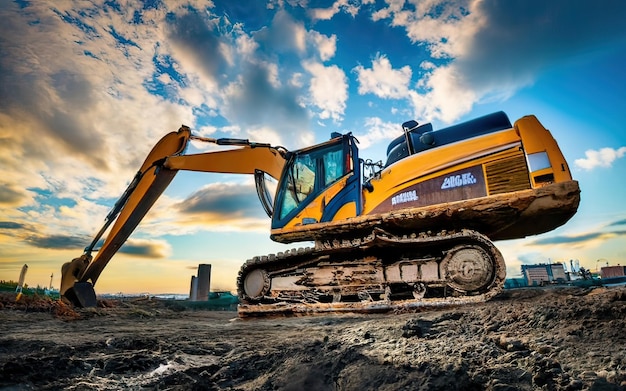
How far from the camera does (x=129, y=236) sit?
8.41 m

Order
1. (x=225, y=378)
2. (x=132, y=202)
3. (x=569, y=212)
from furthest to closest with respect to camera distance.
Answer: (x=132, y=202) < (x=569, y=212) < (x=225, y=378)

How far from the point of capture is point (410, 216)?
5047 millimetres

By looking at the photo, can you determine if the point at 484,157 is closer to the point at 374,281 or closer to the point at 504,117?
the point at 504,117

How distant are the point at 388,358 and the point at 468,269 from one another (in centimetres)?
310

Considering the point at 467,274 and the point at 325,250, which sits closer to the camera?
the point at 467,274

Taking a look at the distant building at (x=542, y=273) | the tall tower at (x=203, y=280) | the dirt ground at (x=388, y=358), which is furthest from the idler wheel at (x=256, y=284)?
the distant building at (x=542, y=273)

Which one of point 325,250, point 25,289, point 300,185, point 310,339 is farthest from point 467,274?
point 25,289

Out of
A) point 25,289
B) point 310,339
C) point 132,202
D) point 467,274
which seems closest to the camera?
point 310,339

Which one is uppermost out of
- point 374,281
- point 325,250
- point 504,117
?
point 504,117

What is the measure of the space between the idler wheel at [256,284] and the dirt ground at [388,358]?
9.93 ft

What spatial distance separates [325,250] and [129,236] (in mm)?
5376

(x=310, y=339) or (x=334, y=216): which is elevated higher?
(x=334, y=216)

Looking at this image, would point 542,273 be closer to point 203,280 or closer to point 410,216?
point 410,216

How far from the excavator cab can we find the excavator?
0.06ft
